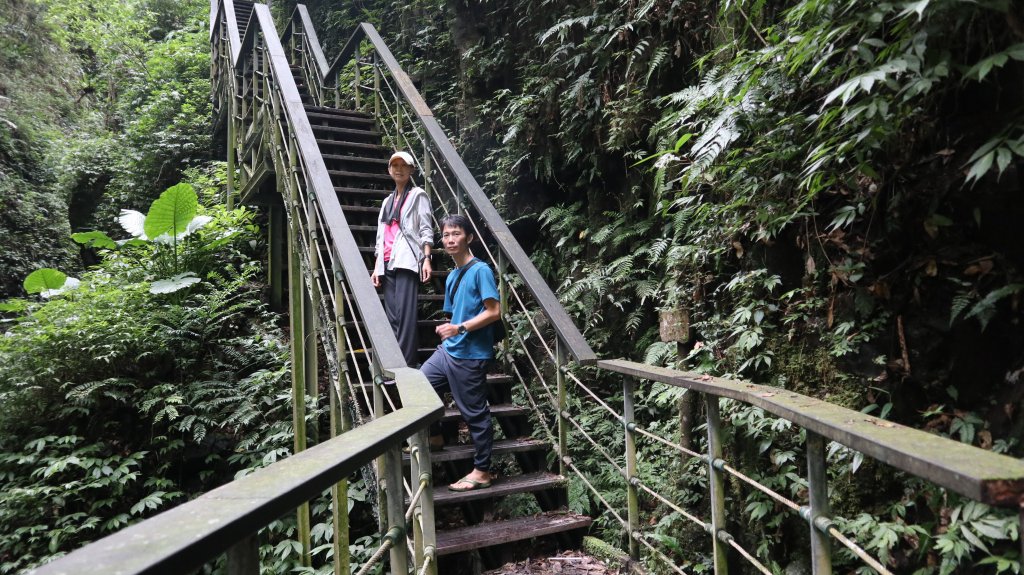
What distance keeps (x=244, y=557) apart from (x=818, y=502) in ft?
4.48

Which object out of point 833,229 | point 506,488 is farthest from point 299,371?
point 833,229

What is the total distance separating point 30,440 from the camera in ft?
15.9

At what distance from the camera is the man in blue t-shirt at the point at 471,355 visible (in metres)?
3.26

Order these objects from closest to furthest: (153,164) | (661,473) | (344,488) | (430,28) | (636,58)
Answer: (344,488) → (661,473) → (636,58) → (430,28) → (153,164)

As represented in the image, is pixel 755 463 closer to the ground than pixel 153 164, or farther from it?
closer to the ground

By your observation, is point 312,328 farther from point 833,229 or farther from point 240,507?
point 240,507

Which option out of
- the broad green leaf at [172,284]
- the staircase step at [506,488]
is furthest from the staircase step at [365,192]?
the staircase step at [506,488]

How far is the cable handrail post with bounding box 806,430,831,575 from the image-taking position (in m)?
1.50

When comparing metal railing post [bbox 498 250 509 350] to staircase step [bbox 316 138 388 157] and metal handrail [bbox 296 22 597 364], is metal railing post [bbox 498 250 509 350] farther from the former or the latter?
staircase step [bbox 316 138 388 157]

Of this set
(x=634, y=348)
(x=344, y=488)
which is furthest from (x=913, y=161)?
(x=344, y=488)

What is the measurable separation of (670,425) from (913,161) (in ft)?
6.59

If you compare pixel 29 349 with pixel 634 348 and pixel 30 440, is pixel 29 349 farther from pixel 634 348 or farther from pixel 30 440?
pixel 634 348

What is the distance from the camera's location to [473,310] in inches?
133

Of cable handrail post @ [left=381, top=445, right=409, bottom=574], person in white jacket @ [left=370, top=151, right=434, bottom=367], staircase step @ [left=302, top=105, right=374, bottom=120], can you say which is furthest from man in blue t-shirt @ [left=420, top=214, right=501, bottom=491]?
staircase step @ [left=302, top=105, right=374, bottom=120]
